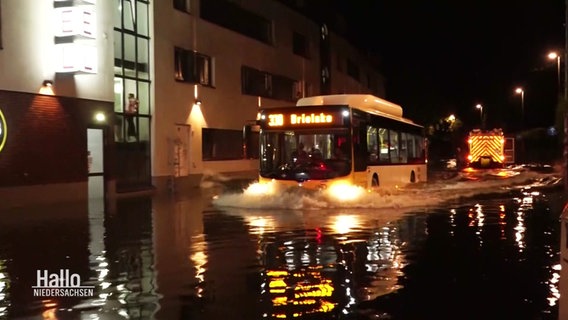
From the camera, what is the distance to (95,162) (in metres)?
24.8

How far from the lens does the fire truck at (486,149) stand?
43375 mm

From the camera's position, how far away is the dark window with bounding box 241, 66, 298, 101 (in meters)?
36.2

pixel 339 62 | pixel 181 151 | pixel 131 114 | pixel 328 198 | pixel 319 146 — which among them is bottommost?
pixel 328 198

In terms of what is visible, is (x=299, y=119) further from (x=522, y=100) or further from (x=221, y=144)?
(x=522, y=100)

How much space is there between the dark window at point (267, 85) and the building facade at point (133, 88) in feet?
0.35

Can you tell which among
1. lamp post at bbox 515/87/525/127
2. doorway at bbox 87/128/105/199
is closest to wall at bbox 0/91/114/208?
doorway at bbox 87/128/105/199

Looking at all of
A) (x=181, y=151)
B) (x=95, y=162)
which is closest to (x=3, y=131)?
(x=95, y=162)

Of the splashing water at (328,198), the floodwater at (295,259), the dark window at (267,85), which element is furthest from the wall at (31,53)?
the dark window at (267,85)

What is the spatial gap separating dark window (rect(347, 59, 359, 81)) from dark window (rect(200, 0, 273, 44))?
18028mm

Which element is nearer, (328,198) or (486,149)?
(328,198)

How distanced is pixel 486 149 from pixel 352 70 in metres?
17.6

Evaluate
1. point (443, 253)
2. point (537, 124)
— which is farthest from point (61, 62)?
point (537, 124)

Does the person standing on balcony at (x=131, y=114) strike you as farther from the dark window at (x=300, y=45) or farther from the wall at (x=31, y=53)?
the dark window at (x=300, y=45)

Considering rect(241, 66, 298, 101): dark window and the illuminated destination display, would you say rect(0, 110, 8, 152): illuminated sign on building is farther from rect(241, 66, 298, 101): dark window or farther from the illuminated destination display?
rect(241, 66, 298, 101): dark window
